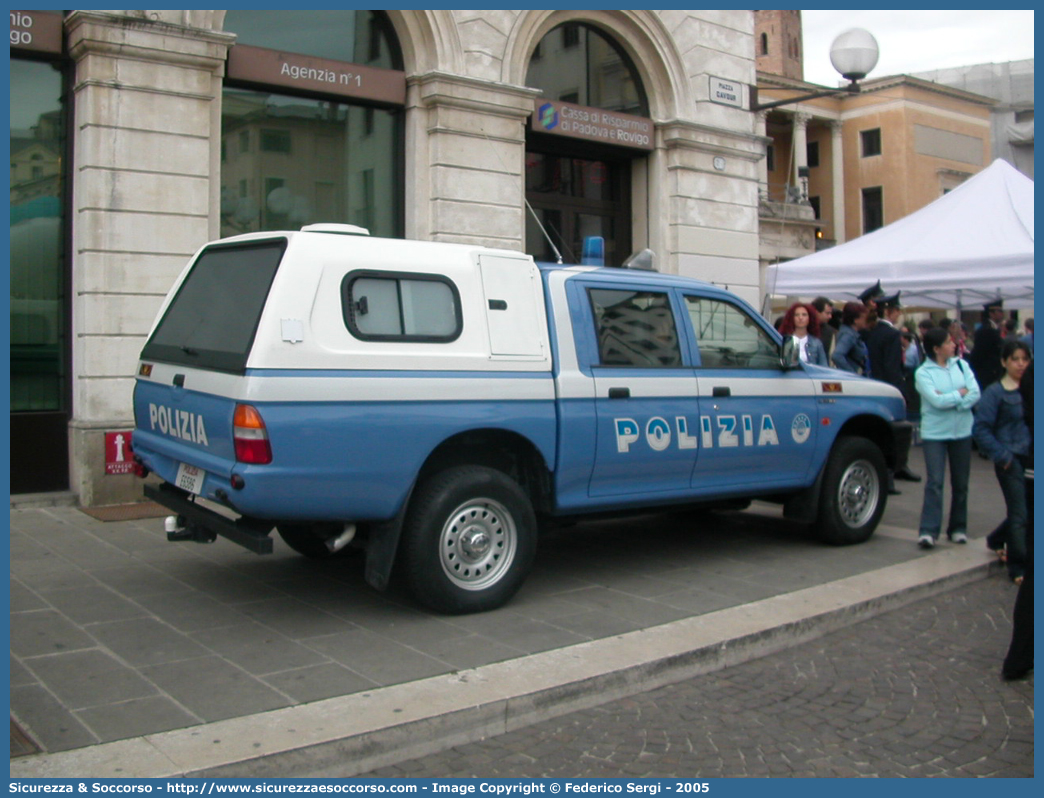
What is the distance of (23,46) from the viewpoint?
8984mm

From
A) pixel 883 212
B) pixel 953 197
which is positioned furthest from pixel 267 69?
pixel 883 212

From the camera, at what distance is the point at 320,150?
10984 millimetres

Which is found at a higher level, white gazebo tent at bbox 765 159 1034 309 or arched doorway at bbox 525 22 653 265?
arched doorway at bbox 525 22 653 265

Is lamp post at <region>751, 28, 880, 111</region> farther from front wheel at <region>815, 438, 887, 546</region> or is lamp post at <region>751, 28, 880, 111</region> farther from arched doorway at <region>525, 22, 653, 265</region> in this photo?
front wheel at <region>815, 438, 887, 546</region>

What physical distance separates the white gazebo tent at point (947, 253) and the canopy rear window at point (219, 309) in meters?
9.49

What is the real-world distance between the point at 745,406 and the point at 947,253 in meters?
7.30

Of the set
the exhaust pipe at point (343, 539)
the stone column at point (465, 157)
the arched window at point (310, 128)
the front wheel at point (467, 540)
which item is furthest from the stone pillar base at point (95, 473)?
the front wheel at point (467, 540)

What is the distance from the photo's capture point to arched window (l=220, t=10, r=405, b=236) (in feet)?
33.8


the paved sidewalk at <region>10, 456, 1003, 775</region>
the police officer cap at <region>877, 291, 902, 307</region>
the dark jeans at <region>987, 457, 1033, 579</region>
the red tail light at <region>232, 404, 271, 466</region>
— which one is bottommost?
the paved sidewalk at <region>10, 456, 1003, 775</region>

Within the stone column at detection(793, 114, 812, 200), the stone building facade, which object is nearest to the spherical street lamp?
the stone building facade

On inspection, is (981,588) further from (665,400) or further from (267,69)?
(267,69)

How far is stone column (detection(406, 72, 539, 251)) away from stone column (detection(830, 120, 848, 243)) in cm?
4616

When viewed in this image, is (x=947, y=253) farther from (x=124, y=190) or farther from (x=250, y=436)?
(x=250, y=436)

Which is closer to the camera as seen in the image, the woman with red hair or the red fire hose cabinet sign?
the red fire hose cabinet sign
